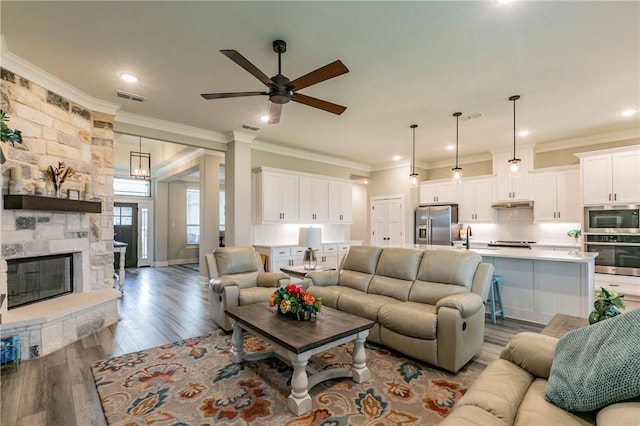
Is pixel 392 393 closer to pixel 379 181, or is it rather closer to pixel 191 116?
pixel 191 116

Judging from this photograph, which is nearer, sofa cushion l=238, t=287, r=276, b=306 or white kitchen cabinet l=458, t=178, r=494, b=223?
sofa cushion l=238, t=287, r=276, b=306

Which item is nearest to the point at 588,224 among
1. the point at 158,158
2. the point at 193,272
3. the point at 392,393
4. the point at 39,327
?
the point at 392,393

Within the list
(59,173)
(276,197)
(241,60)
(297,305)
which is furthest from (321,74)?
(276,197)

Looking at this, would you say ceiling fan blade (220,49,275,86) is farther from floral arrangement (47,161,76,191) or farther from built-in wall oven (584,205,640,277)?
built-in wall oven (584,205,640,277)

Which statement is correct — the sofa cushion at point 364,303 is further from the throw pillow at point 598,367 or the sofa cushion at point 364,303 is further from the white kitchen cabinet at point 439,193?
the white kitchen cabinet at point 439,193

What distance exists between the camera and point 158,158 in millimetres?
8602

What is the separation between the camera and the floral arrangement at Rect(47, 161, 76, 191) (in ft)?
11.5

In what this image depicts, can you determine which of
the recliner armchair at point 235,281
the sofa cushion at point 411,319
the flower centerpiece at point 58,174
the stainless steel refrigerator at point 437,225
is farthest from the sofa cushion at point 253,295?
the stainless steel refrigerator at point 437,225

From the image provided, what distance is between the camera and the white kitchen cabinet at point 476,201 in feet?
22.0

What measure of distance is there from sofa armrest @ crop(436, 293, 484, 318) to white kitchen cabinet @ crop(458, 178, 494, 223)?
4493 millimetres

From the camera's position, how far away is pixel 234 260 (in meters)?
4.18

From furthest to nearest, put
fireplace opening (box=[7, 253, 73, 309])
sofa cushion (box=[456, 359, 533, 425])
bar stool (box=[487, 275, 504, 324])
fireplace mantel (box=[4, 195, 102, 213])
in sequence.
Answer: bar stool (box=[487, 275, 504, 324]) < fireplace opening (box=[7, 253, 73, 309]) < fireplace mantel (box=[4, 195, 102, 213]) < sofa cushion (box=[456, 359, 533, 425])

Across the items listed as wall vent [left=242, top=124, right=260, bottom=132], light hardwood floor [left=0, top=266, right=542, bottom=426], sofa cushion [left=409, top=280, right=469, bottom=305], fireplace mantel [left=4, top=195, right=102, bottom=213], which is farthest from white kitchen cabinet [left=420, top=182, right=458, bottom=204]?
fireplace mantel [left=4, top=195, right=102, bottom=213]

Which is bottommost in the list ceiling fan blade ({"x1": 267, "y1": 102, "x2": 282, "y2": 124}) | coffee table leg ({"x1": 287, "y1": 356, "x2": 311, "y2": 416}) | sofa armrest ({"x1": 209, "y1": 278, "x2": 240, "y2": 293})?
coffee table leg ({"x1": 287, "y1": 356, "x2": 311, "y2": 416})
